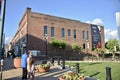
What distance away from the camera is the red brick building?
145ft

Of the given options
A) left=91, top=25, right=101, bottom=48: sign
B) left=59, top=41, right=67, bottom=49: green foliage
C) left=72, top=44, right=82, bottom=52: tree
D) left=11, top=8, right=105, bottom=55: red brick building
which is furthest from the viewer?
left=91, top=25, right=101, bottom=48: sign

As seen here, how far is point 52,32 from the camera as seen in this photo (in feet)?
157

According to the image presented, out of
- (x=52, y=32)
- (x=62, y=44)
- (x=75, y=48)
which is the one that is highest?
(x=52, y=32)

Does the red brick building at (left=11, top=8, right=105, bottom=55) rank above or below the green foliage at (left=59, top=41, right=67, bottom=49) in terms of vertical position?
above

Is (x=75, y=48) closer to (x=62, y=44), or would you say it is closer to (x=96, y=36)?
(x=62, y=44)

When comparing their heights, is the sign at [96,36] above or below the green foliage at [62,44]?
above

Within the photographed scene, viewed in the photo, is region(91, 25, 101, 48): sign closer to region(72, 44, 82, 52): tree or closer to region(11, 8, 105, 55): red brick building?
region(11, 8, 105, 55): red brick building

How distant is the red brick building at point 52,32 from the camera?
4406 cm

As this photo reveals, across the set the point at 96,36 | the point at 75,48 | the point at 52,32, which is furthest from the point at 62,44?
the point at 96,36

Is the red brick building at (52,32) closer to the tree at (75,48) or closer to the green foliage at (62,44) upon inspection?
the tree at (75,48)

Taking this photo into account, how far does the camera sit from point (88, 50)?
55812mm

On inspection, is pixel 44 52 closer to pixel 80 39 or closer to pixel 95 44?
pixel 80 39

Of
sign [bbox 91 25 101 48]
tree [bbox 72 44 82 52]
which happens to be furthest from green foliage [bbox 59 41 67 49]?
sign [bbox 91 25 101 48]

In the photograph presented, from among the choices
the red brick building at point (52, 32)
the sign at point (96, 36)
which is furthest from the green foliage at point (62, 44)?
the sign at point (96, 36)
